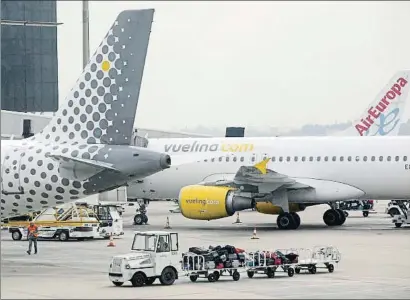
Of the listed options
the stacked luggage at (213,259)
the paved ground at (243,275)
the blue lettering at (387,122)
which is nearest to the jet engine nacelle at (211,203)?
the paved ground at (243,275)

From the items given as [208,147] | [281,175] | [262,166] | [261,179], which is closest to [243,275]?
[262,166]

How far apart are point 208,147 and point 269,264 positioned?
23.4 metres

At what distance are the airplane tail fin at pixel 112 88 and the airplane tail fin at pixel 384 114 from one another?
122 ft

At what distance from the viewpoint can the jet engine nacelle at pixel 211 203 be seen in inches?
1853

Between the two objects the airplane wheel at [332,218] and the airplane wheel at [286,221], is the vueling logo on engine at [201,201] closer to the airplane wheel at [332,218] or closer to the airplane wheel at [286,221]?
the airplane wheel at [286,221]

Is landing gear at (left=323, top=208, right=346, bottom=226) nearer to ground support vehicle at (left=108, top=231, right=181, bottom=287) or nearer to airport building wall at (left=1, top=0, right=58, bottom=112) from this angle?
ground support vehicle at (left=108, top=231, right=181, bottom=287)

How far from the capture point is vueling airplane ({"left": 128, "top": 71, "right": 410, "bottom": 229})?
156ft

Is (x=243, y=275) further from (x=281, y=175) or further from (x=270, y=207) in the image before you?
(x=270, y=207)

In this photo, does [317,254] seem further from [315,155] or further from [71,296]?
[315,155]

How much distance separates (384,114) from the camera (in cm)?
6712

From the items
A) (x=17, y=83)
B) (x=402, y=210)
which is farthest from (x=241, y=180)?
(x=17, y=83)

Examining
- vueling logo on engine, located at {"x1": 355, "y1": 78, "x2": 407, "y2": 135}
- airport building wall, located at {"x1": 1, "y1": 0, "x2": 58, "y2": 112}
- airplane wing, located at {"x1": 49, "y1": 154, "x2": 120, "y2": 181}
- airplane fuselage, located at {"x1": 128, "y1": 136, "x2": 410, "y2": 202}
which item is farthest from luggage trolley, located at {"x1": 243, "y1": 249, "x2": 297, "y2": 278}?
airport building wall, located at {"x1": 1, "y1": 0, "x2": 58, "y2": 112}

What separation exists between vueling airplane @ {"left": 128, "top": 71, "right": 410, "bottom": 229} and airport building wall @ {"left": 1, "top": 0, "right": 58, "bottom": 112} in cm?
3870

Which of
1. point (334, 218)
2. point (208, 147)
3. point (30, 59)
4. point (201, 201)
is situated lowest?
point (334, 218)
